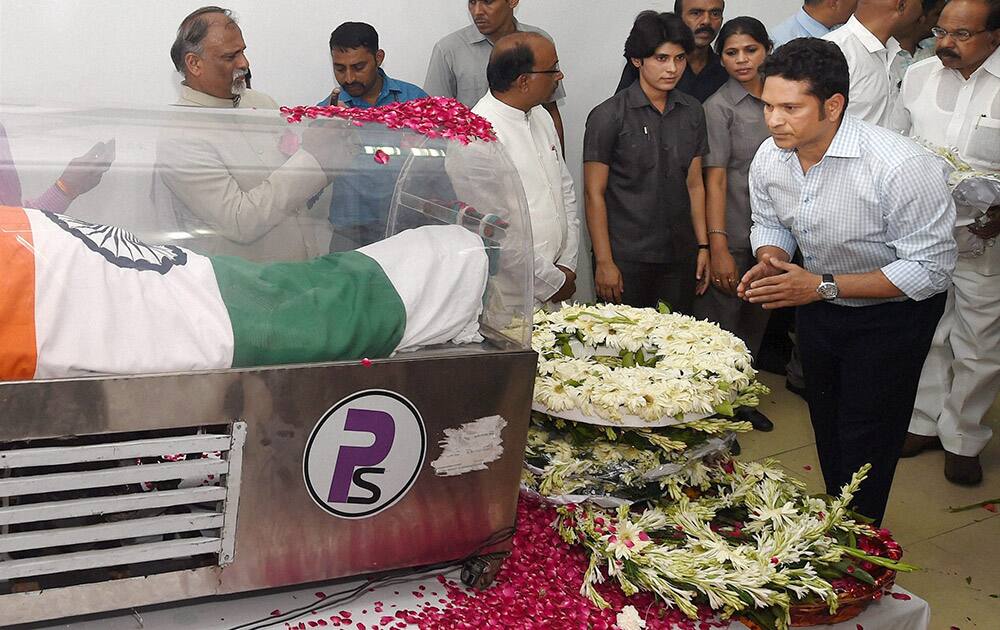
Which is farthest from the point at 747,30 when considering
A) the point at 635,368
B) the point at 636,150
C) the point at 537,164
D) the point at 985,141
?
the point at 635,368

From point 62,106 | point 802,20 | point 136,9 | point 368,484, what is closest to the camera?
point 368,484

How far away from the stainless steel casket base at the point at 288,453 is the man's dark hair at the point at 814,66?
0.99 m

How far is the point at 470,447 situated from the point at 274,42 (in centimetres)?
274

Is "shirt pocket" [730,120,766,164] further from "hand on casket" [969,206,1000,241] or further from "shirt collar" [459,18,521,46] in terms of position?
"shirt collar" [459,18,521,46]

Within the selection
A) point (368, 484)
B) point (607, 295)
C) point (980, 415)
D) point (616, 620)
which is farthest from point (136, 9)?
point (980, 415)

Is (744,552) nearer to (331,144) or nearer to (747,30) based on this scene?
(331,144)

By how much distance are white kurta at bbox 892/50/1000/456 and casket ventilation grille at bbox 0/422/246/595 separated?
8.78ft

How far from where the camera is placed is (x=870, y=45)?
11.5ft

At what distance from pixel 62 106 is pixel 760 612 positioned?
1.60 metres

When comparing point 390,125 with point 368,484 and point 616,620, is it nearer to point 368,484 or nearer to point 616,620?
point 368,484

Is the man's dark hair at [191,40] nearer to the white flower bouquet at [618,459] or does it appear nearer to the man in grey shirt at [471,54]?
the man in grey shirt at [471,54]

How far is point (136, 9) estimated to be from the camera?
357cm

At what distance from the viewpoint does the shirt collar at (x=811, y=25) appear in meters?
4.20

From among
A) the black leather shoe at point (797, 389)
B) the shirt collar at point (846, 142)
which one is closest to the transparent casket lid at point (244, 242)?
the shirt collar at point (846, 142)
